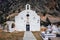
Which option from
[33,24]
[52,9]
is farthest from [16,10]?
[52,9]

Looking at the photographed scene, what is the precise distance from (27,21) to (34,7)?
1.89ft

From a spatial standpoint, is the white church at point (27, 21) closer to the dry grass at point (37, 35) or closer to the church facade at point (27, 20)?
the church facade at point (27, 20)

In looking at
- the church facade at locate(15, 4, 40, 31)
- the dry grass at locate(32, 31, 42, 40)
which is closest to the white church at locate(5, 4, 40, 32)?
the church facade at locate(15, 4, 40, 31)

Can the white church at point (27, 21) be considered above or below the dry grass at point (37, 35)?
above

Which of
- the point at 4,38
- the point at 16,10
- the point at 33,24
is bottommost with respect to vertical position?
the point at 4,38

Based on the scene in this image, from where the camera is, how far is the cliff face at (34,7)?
784cm

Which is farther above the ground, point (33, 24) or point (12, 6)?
point (12, 6)

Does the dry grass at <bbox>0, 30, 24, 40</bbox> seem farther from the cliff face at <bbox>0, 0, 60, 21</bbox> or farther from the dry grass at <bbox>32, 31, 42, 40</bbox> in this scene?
the cliff face at <bbox>0, 0, 60, 21</bbox>

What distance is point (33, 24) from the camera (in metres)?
7.93

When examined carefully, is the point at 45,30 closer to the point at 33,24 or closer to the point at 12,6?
the point at 33,24

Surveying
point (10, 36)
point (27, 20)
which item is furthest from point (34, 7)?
point (10, 36)

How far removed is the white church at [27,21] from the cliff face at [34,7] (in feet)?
0.51

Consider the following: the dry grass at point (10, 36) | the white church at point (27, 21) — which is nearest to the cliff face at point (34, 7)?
the white church at point (27, 21)

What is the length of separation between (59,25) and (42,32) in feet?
2.23
